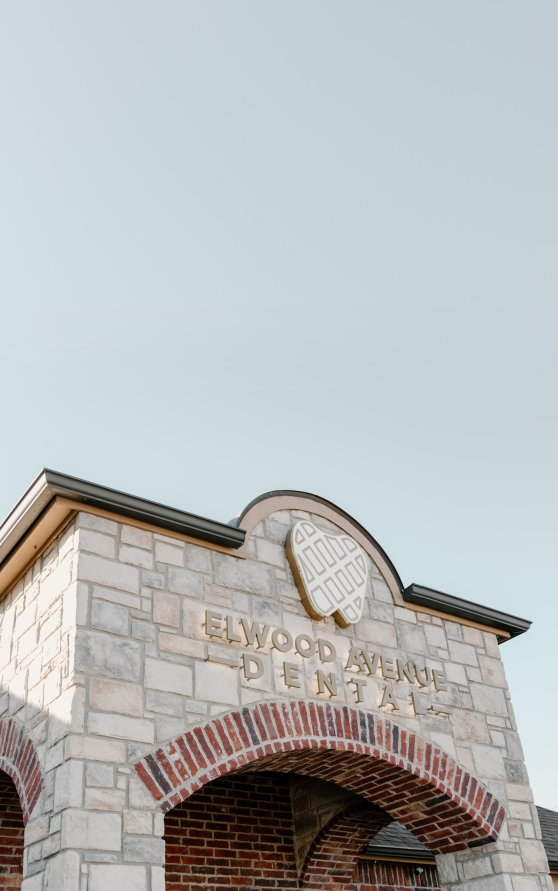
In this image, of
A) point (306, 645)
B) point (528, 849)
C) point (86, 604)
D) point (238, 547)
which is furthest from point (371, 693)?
point (86, 604)

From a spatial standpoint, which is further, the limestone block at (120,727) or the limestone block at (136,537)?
the limestone block at (136,537)

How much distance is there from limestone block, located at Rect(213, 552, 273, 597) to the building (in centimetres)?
2

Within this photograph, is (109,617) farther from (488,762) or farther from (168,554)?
(488,762)

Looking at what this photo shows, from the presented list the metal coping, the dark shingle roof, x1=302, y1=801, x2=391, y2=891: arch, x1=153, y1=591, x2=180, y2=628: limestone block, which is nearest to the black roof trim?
the metal coping

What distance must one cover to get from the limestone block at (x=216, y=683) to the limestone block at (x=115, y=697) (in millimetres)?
544

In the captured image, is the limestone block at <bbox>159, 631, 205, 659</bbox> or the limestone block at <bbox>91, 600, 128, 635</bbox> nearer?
the limestone block at <bbox>91, 600, 128, 635</bbox>

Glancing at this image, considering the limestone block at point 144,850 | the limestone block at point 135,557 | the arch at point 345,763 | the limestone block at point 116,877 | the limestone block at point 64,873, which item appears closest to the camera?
the limestone block at point 64,873

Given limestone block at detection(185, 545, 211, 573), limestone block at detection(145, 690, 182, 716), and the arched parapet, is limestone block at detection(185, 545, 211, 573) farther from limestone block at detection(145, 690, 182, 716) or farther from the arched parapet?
the arched parapet

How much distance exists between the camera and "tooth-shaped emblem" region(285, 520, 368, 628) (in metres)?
7.28

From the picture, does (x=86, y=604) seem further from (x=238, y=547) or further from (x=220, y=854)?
(x=220, y=854)

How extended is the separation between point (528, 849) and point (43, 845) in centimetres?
479

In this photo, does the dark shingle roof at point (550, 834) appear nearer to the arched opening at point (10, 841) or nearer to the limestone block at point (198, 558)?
the arched opening at point (10, 841)

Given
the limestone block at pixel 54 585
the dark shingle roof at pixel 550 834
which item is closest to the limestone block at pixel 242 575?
the limestone block at pixel 54 585

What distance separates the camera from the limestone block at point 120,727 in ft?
18.0
